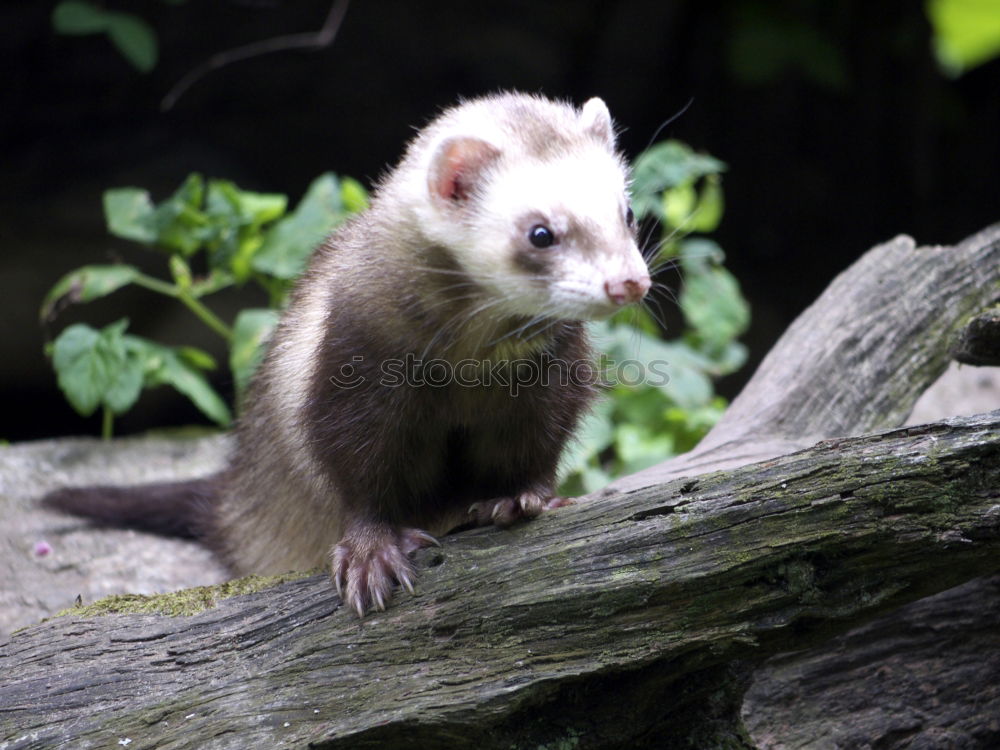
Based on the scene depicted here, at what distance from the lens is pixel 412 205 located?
2715 mm

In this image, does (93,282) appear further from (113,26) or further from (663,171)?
(663,171)

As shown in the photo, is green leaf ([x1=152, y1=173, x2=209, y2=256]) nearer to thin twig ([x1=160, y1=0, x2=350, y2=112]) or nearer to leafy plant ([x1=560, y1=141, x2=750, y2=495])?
thin twig ([x1=160, y1=0, x2=350, y2=112])

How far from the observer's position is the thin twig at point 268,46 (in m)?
5.98

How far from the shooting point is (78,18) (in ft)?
17.3

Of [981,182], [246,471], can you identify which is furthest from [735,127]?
[246,471]

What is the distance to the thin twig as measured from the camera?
19.6 ft

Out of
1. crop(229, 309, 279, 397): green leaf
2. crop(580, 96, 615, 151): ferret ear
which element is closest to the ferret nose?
crop(580, 96, 615, 151): ferret ear

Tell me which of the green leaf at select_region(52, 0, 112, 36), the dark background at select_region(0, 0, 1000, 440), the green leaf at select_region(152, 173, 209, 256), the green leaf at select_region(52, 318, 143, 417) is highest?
the green leaf at select_region(52, 0, 112, 36)

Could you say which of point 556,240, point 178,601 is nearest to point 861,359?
point 556,240

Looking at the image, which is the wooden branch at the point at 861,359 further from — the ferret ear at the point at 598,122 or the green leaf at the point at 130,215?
the green leaf at the point at 130,215

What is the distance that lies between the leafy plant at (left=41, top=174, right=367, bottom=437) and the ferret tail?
41cm

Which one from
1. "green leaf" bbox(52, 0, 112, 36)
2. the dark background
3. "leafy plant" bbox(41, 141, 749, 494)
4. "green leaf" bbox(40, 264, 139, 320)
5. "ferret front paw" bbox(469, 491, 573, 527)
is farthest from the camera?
the dark background

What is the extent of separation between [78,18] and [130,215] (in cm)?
135

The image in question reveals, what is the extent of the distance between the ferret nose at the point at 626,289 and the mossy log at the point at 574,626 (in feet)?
1.48
